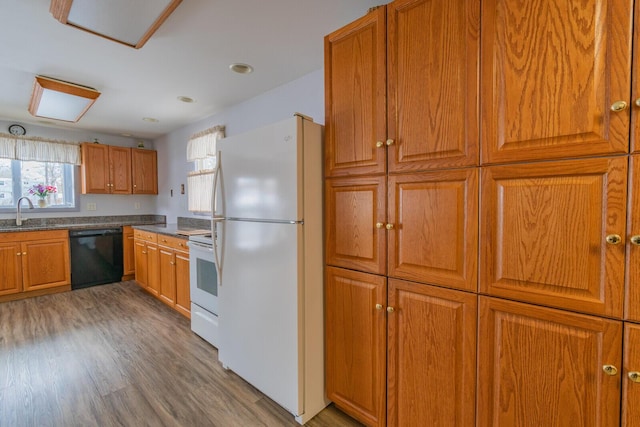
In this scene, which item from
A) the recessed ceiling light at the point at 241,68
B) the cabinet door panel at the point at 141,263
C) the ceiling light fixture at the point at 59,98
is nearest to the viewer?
the recessed ceiling light at the point at 241,68

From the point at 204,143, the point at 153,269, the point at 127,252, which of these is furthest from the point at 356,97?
the point at 127,252

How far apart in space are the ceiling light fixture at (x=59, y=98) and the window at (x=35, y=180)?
138 cm

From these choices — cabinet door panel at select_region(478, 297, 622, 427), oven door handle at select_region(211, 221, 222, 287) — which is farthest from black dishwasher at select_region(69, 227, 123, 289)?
cabinet door panel at select_region(478, 297, 622, 427)

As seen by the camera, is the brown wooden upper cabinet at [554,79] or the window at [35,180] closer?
the brown wooden upper cabinet at [554,79]

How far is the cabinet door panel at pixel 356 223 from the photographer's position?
54.7 inches

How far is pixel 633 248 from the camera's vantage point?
0.82 m

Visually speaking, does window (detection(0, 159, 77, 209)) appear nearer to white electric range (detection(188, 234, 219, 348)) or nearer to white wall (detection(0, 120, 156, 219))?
white wall (detection(0, 120, 156, 219))

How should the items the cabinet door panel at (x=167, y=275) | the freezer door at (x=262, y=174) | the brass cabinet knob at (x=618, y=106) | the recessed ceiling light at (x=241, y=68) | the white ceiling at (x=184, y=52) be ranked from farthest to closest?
the cabinet door panel at (x=167, y=275), the recessed ceiling light at (x=241, y=68), the white ceiling at (x=184, y=52), the freezer door at (x=262, y=174), the brass cabinet knob at (x=618, y=106)

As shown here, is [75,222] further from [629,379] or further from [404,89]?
[629,379]

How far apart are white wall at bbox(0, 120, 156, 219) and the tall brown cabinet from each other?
182 inches

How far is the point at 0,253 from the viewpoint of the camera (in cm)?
341

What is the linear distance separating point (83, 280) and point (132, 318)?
1.68 m

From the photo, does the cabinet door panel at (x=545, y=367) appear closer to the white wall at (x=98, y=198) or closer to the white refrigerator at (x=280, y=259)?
the white refrigerator at (x=280, y=259)

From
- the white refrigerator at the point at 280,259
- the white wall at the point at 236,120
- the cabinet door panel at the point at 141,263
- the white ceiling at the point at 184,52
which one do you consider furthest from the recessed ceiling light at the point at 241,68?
the cabinet door panel at the point at 141,263
